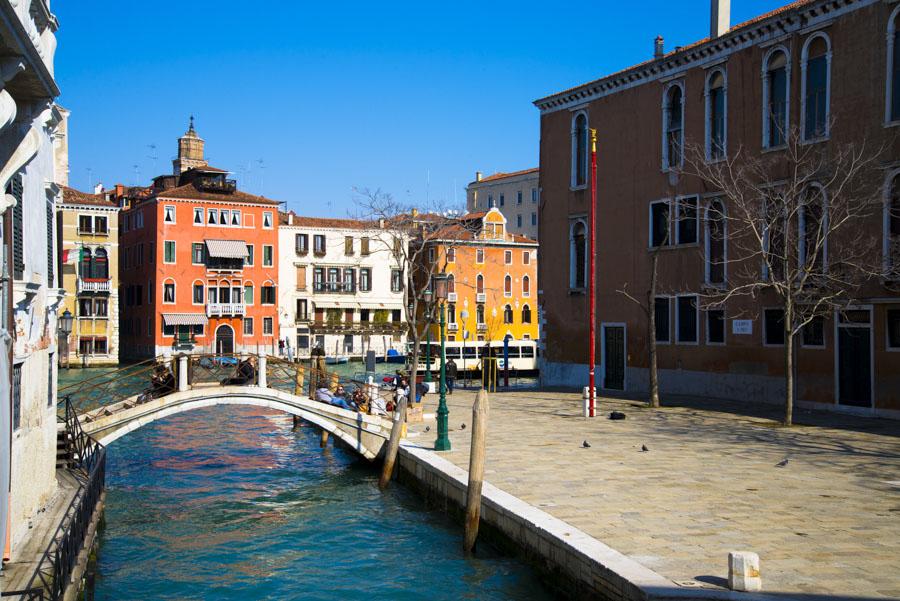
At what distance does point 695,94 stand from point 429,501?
548 inches

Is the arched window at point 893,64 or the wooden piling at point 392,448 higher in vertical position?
the arched window at point 893,64

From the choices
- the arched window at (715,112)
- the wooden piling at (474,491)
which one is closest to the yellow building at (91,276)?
the arched window at (715,112)

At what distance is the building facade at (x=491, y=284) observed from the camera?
57406 mm

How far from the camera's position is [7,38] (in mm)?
5293

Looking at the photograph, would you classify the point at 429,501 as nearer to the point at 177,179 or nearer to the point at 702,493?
the point at 702,493

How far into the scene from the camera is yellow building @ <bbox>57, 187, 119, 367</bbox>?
5091 cm

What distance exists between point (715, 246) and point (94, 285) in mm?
39157

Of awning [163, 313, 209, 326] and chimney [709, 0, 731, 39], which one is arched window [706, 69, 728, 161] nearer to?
chimney [709, 0, 731, 39]

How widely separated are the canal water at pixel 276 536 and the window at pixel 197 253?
Answer: 3147 cm

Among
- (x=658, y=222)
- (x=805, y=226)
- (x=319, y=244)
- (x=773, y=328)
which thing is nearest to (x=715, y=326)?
(x=773, y=328)

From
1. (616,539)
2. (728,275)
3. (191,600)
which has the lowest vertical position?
(191,600)

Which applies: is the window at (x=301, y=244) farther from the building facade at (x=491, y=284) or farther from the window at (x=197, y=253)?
the building facade at (x=491, y=284)

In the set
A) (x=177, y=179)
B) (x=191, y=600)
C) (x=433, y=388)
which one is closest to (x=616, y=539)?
(x=191, y=600)

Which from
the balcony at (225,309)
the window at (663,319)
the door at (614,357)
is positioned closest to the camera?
the window at (663,319)
